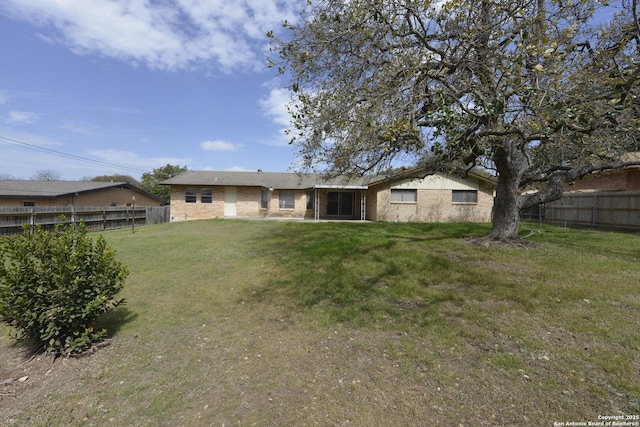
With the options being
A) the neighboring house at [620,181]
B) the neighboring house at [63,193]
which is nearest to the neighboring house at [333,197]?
the neighboring house at [620,181]

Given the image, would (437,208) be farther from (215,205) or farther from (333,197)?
(215,205)

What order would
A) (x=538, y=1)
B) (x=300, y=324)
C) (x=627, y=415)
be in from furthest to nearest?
(x=538, y=1), (x=300, y=324), (x=627, y=415)

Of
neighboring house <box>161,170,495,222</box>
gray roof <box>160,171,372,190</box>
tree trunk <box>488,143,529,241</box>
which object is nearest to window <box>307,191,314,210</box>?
neighboring house <box>161,170,495,222</box>

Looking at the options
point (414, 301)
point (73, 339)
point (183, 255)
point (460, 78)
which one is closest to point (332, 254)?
point (414, 301)

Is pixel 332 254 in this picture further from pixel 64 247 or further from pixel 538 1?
pixel 538 1

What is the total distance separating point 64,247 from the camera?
3488mm

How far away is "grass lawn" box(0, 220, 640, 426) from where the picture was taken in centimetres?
249

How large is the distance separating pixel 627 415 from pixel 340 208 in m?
22.0

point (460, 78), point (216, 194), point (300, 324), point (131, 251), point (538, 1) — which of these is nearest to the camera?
point (300, 324)

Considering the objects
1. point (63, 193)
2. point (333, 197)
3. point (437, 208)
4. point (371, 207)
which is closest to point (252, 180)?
point (333, 197)

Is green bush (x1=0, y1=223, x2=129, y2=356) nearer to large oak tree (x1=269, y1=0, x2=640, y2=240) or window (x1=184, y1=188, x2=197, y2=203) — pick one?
large oak tree (x1=269, y1=0, x2=640, y2=240)

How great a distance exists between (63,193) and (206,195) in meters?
9.43

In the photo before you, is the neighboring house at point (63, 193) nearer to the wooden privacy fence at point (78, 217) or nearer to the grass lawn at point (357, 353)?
the wooden privacy fence at point (78, 217)

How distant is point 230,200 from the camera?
901 inches
